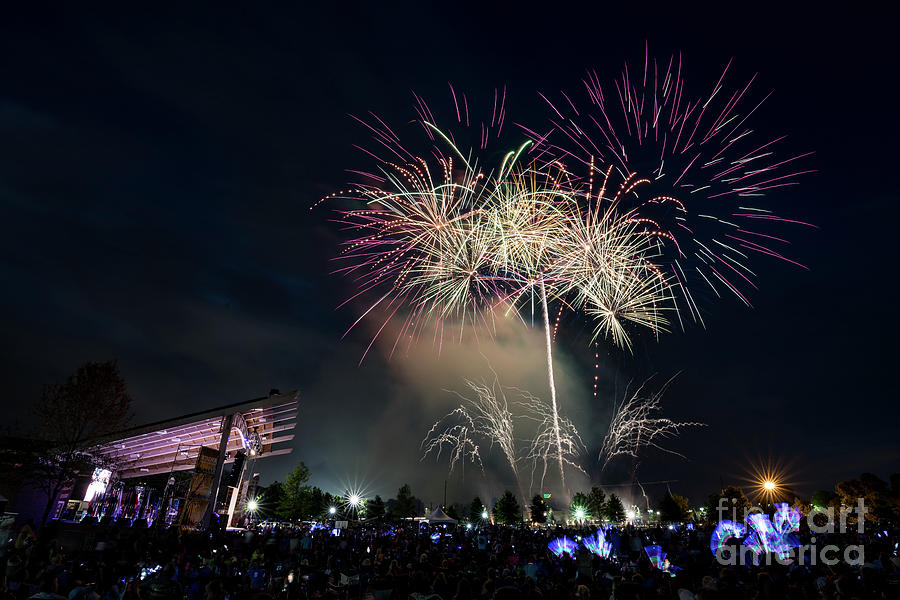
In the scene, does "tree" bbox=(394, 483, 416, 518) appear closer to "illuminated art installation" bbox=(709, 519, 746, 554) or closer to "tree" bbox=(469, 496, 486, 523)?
"tree" bbox=(469, 496, 486, 523)

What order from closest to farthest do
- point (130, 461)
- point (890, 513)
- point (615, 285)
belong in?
point (615, 285) < point (130, 461) < point (890, 513)

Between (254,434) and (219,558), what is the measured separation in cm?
1810

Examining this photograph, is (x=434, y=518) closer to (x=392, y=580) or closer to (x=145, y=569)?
(x=145, y=569)

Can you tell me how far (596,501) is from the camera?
9369cm

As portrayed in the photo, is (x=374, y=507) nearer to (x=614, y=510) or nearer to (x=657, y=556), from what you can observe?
(x=614, y=510)

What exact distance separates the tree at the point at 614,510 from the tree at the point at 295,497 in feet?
189

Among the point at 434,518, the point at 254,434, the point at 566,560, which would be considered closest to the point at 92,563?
the point at 566,560

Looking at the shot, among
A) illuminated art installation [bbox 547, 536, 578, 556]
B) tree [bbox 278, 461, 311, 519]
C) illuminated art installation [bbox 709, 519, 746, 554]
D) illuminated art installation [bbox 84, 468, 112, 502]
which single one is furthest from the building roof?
tree [bbox 278, 461, 311, 519]

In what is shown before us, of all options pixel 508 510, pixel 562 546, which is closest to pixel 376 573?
pixel 562 546

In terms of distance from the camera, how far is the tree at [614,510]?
87.9 meters

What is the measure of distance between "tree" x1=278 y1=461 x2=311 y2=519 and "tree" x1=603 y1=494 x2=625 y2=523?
189ft

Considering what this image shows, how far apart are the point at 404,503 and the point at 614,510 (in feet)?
136

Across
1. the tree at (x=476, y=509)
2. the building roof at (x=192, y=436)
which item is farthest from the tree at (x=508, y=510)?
the building roof at (x=192, y=436)

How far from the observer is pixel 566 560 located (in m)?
15.6
